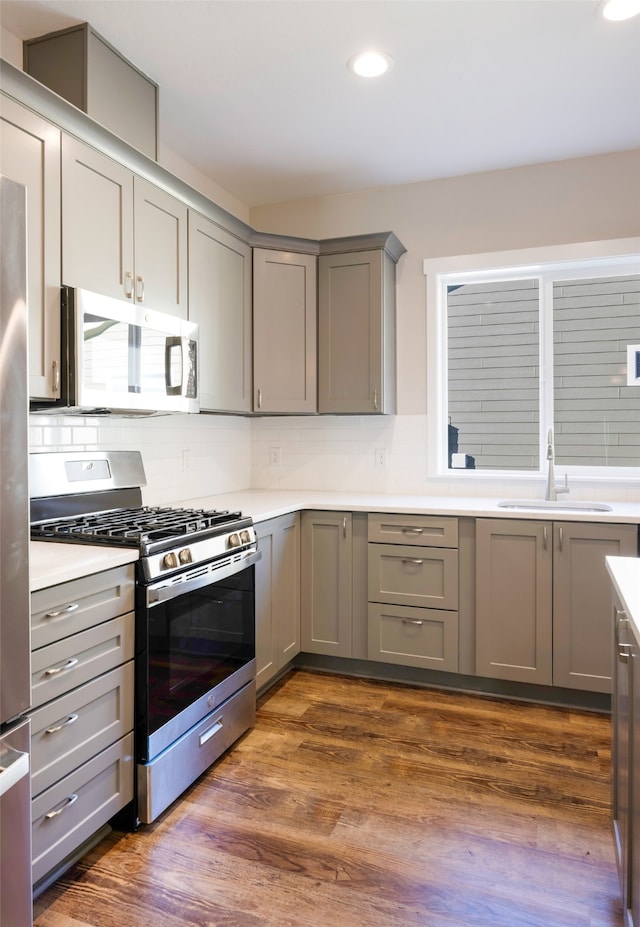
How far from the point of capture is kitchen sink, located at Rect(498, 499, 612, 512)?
3.25 m

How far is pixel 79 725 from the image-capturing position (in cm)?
172

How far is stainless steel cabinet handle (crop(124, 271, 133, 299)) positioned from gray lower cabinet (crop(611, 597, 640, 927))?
1.99 m

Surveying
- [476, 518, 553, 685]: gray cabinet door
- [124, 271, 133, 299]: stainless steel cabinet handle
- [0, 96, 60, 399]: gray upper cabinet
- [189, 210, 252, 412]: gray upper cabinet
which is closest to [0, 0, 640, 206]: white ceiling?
[189, 210, 252, 412]: gray upper cabinet

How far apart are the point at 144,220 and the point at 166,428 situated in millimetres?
1046

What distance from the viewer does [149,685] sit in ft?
6.40

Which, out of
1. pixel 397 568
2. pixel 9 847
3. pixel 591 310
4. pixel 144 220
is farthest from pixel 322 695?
pixel 591 310

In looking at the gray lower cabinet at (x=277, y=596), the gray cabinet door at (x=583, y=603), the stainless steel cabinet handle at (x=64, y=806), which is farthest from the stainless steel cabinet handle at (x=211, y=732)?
the gray cabinet door at (x=583, y=603)

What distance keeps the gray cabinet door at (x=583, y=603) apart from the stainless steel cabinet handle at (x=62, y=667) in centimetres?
213

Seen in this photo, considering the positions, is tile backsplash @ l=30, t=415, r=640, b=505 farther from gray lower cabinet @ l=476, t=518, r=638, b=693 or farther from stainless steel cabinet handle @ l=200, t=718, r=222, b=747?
stainless steel cabinet handle @ l=200, t=718, r=222, b=747

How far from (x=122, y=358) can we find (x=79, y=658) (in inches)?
43.2

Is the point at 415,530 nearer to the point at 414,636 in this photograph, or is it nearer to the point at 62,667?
the point at 414,636

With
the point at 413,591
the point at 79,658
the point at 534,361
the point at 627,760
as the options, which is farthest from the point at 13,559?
the point at 534,361

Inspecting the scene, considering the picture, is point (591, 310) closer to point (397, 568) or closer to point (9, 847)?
point (397, 568)

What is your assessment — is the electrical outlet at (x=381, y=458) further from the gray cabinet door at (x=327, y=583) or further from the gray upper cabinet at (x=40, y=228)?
the gray upper cabinet at (x=40, y=228)
